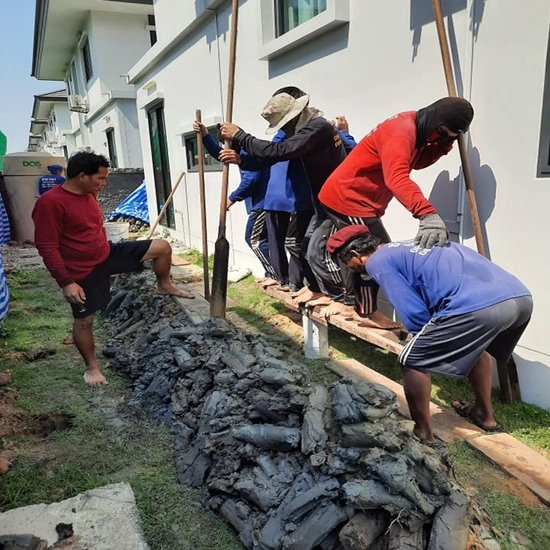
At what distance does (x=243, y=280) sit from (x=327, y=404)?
4.22m

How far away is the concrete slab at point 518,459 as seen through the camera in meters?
2.20

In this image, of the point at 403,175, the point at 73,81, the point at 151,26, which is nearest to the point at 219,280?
the point at 403,175

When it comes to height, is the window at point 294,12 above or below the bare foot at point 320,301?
above

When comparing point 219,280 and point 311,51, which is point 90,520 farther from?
point 311,51

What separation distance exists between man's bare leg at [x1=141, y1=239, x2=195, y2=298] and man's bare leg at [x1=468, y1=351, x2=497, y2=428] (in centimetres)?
283

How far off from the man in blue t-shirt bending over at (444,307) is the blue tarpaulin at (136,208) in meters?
10.7

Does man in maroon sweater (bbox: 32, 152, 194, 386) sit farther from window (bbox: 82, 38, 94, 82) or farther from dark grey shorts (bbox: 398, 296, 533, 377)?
window (bbox: 82, 38, 94, 82)

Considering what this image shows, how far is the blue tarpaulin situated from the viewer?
1222cm

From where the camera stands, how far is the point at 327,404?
223 cm

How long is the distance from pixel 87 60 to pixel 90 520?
19.4m

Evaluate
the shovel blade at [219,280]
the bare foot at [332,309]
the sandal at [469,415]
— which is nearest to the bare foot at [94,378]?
the shovel blade at [219,280]

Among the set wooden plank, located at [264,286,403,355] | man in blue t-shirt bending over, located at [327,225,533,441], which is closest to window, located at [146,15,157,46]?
wooden plank, located at [264,286,403,355]

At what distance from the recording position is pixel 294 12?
4895 mm

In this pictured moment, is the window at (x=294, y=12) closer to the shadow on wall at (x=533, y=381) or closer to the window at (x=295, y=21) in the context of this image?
the window at (x=295, y=21)
